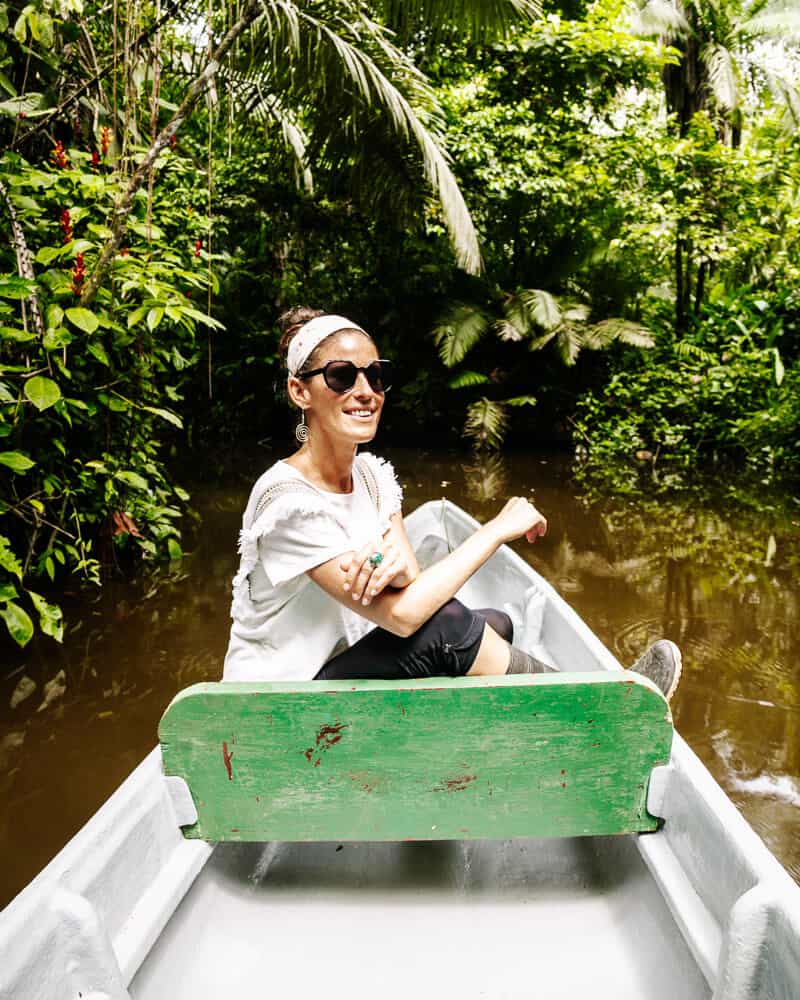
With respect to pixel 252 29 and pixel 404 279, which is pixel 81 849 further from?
pixel 404 279

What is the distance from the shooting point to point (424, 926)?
5.06 ft

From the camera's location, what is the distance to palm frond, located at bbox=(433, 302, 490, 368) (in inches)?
351

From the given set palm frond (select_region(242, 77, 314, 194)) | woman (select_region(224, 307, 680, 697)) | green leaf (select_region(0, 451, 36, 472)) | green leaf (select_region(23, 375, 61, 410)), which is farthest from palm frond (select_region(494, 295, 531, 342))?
woman (select_region(224, 307, 680, 697))

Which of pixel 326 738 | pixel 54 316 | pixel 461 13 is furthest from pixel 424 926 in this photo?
pixel 461 13

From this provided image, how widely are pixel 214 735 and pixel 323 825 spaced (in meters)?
0.28

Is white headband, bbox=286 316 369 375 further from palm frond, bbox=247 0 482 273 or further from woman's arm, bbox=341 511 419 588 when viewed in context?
palm frond, bbox=247 0 482 273

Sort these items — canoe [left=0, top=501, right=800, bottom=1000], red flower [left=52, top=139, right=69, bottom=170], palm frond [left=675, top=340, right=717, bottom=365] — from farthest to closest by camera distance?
palm frond [left=675, top=340, right=717, bottom=365], red flower [left=52, top=139, right=69, bottom=170], canoe [left=0, top=501, right=800, bottom=1000]

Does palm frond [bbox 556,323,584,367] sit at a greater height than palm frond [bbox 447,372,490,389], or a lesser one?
greater

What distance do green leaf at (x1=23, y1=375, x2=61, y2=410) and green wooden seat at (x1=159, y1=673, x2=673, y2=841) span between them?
5.40 ft

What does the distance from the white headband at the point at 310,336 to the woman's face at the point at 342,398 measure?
17 millimetres

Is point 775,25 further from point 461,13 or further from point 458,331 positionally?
point 461,13

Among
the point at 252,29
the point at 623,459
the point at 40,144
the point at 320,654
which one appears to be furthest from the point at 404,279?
the point at 320,654

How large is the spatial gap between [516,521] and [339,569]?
474 mm

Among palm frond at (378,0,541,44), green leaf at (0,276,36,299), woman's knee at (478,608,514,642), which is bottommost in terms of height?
woman's knee at (478,608,514,642)
